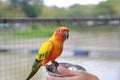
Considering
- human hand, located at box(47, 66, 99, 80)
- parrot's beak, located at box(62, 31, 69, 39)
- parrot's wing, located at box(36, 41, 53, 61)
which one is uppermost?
parrot's beak, located at box(62, 31, 69, 39)

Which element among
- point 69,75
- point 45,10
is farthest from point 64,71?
Answer: point 45,10

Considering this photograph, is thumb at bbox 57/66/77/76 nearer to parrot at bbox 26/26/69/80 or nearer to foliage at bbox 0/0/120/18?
parrot at bbox 26/26/69/80

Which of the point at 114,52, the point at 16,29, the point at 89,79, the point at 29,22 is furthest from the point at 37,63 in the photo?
the point at 114,52

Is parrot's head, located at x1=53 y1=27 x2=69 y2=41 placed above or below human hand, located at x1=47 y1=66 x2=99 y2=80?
above

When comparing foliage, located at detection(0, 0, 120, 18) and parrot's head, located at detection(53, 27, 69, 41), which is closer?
parrot's head, located at detection(53, 27, 69, 41)

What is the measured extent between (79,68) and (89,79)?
0.03 m

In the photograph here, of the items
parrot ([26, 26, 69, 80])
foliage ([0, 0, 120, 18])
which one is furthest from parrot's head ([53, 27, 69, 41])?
foliage ([0, 0, 120, 18])

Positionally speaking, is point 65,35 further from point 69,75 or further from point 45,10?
point 45,10

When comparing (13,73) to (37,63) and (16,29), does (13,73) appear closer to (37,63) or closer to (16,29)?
(16,29)

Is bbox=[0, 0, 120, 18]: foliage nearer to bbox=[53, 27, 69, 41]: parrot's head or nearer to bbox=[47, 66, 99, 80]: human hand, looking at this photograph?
bbox=[53, 27, 69, 41]: parrot's head

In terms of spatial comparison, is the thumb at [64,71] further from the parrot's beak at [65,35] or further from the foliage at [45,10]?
the foliage at [45,10]

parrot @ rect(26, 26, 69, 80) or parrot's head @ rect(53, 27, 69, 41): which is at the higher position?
parrot's head @ rect(53, 27, 69, 41)

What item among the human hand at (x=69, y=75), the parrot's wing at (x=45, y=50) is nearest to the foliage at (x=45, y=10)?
the parrot's wing at (x=45, y=50)

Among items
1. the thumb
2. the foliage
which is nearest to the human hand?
the thumb
